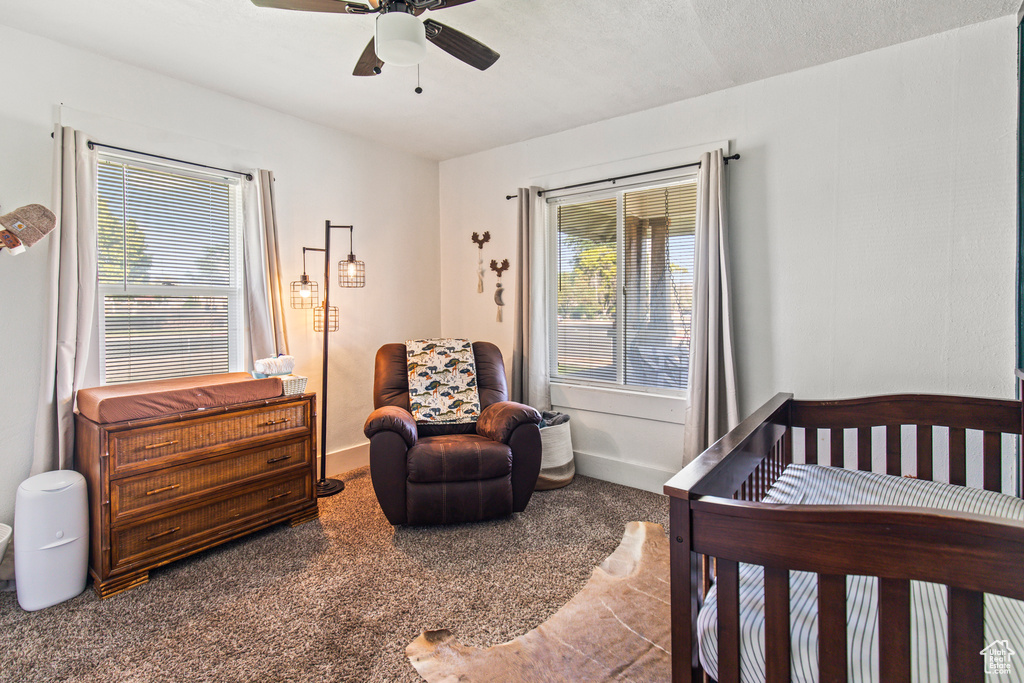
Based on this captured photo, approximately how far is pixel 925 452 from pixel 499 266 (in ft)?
9.44

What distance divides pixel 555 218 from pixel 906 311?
2233mm

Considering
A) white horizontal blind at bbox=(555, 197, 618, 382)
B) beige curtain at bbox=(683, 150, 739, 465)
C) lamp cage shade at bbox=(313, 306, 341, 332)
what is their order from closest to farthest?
beige curtain at bbox=(683, 150, 739, 465) → lamp cage shade at bbox=(313, 306, 341, 332) → white horizontal blind at bbox=(555, 197, 618, 382)

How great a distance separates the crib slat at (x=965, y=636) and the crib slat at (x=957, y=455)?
135 cm

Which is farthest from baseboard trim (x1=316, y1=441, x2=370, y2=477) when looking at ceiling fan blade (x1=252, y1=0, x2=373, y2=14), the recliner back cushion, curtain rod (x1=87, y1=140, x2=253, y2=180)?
ceiling fan blade (x1=252, y1=0, x2=373, y2=14)

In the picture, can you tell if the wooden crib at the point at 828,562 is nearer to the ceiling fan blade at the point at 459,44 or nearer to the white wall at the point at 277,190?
the ceiling fan blade at the point at 459,44

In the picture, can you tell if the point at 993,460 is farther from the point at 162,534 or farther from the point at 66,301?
the point at 66,301

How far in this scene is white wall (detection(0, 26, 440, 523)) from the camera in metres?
2.33

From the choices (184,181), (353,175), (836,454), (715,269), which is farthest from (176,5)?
(836,454)

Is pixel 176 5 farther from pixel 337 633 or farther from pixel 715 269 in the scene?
pixel 715 269

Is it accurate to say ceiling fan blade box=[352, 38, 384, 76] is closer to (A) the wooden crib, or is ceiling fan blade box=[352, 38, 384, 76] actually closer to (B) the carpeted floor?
(A) the wooden crib

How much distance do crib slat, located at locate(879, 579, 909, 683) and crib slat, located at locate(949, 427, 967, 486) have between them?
4.48 feet

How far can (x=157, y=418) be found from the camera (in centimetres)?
229

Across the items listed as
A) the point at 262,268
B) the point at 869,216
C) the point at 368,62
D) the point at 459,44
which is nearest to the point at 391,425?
the point at 262,268

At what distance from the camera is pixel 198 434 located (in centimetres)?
243
